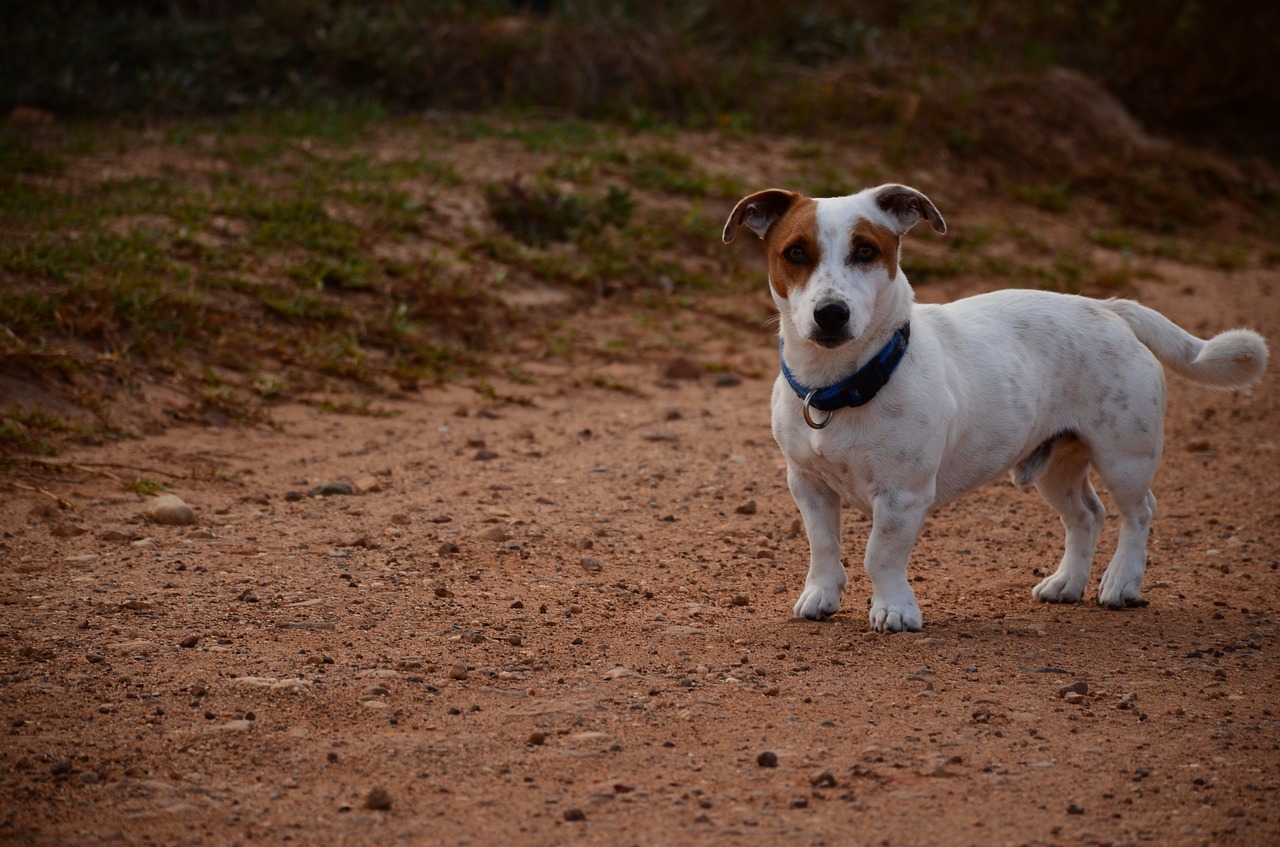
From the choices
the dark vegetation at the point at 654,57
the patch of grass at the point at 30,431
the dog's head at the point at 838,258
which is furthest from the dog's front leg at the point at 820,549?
the dark vegetation at the point at 654,57

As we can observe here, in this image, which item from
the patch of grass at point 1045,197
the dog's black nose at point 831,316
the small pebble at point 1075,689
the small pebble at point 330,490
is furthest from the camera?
the patch of grass at point 1045,197

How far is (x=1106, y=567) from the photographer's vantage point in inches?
221

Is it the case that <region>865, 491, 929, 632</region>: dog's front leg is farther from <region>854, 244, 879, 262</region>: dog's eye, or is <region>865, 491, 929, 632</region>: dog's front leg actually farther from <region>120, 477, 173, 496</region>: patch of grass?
<region>120, 477, 173, 496</region>: patch of grass

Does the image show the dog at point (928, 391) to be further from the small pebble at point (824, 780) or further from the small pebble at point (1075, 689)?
the small pebble at point (824, 780)

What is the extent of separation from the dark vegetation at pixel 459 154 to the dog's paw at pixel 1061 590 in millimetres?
3841

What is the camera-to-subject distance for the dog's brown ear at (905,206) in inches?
189

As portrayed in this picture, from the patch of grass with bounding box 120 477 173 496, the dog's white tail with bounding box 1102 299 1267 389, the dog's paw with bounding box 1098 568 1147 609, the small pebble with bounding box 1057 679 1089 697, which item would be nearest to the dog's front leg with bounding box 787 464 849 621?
the small pebble with bounding box 1057 679 1089 697

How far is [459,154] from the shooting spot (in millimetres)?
10812

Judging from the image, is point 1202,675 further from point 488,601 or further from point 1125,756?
point 488,601

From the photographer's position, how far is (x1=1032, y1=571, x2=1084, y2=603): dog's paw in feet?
17.2

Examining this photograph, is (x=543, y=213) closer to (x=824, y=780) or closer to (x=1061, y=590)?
(x=1061, y=590)

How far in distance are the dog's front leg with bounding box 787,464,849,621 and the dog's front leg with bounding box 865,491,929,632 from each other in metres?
0.17

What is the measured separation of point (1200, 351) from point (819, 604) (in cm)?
200

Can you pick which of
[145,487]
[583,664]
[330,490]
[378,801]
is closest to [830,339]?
[583,664]
